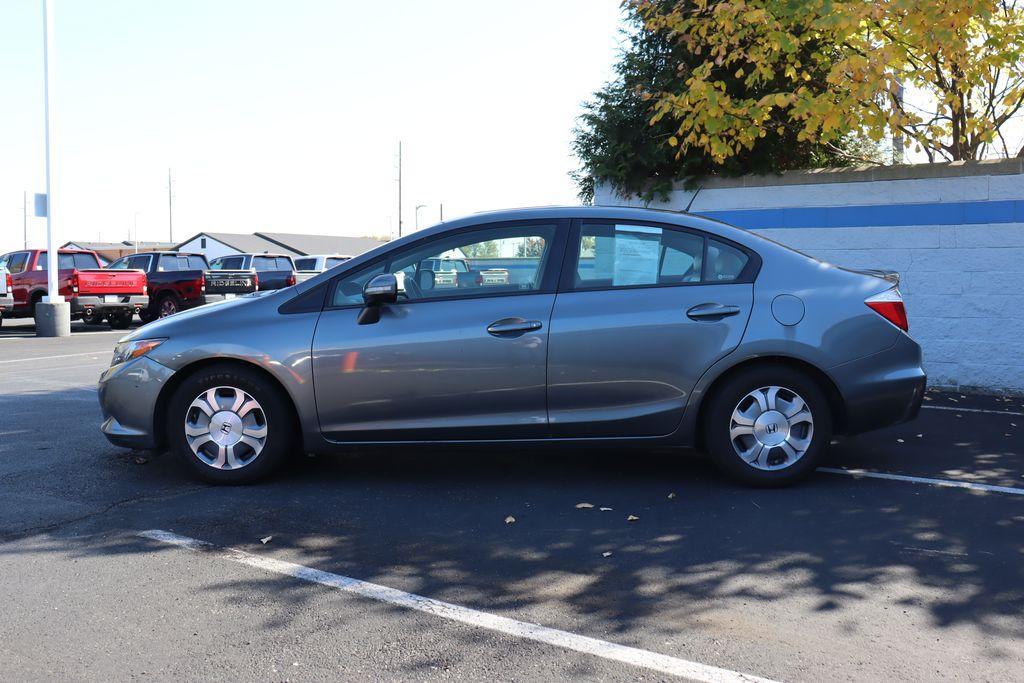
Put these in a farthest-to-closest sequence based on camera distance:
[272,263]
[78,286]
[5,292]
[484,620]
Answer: [272,263] → [5,292] → [78,286] → [484,620]

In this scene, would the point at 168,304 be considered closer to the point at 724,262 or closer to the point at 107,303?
the point at 107,303

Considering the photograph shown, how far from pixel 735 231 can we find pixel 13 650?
4266mm

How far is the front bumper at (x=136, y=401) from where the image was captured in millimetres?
5664

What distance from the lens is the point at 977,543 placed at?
4594 millimetres

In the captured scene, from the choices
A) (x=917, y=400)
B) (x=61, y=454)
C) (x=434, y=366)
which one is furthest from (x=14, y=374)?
(x=917, y=400)

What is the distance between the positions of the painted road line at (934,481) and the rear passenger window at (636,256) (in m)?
1.60

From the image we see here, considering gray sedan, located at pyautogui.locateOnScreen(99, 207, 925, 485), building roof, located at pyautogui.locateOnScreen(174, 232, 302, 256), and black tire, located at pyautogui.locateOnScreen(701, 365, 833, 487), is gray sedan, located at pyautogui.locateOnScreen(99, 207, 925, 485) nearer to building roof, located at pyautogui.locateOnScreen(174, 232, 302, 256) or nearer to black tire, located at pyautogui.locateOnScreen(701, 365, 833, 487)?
black tire, located at pyautogui.locateOnScreen(701, 365, 833, 487)

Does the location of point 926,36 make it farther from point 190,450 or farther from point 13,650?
point 13,650

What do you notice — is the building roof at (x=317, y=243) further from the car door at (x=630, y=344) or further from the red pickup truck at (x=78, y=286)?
the car door at (x=630, y=344)

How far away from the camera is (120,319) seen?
73.0 feet

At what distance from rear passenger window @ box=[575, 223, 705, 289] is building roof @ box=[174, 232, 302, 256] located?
255 ft

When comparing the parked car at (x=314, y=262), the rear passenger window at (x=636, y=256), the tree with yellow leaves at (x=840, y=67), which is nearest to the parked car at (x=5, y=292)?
the parked car at (x=314, y=262)

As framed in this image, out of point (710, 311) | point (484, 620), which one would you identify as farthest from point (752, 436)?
point (484, 620)

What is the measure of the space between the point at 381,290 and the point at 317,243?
84483mm
